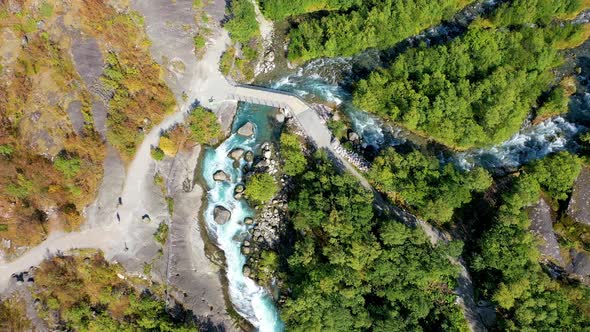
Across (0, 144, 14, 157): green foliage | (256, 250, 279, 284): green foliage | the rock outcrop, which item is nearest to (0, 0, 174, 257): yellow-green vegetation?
(0, 144, 14, 157): green foliage

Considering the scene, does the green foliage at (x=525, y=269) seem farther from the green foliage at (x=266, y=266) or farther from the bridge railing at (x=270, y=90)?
the bridge railing at (x=270, y=90)

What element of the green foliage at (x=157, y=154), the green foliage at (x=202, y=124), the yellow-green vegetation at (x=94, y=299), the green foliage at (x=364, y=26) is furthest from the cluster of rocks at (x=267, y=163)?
the yellow-green vegetation at (x=94, y=299)

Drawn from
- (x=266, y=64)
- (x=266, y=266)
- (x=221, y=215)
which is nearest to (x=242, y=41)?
(x=266, y=64)

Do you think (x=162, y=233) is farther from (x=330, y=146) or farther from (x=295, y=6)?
(x=295, y=6)

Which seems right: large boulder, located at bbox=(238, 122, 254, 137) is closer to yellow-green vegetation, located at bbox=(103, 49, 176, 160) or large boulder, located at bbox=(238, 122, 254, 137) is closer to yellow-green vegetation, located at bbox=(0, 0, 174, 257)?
yellow-green vegetation, located at bbox=(103, 49, 176, 160)

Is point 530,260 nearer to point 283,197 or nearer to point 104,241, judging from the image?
point 283,197

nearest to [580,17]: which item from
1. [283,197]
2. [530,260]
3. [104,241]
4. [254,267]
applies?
[530,260]

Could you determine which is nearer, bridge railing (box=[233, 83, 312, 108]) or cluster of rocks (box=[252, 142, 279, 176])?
cluster of rocks (box=[252, 142, 279, 176])
